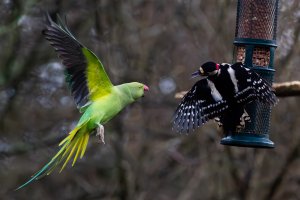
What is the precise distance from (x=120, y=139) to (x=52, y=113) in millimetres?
1093

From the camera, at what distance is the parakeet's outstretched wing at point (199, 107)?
7797mm

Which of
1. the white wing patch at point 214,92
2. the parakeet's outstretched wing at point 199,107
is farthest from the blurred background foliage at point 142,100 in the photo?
the white wing patch at point 214,92

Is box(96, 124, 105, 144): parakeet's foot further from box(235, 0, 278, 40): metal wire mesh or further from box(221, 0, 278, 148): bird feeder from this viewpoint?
box(235, 0, 278, 40): metal wire mesh

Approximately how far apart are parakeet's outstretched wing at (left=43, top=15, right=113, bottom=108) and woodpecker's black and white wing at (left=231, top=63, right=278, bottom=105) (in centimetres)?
121

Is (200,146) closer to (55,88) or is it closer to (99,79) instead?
(55,88)

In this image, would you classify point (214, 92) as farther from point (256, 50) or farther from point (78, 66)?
point (78, 66)

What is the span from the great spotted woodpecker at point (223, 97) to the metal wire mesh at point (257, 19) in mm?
725

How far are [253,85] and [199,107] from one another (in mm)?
566

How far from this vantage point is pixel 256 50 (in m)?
8.30

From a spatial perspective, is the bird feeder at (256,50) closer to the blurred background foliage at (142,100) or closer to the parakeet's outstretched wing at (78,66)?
the parakeet's outstretched wing at (78,66)

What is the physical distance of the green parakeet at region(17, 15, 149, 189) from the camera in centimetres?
715

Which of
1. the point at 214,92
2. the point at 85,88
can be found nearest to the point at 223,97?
the point at 214,92

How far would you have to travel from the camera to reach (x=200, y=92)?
25.7 feet

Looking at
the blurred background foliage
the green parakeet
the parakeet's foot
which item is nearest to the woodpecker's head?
the green parakeet
